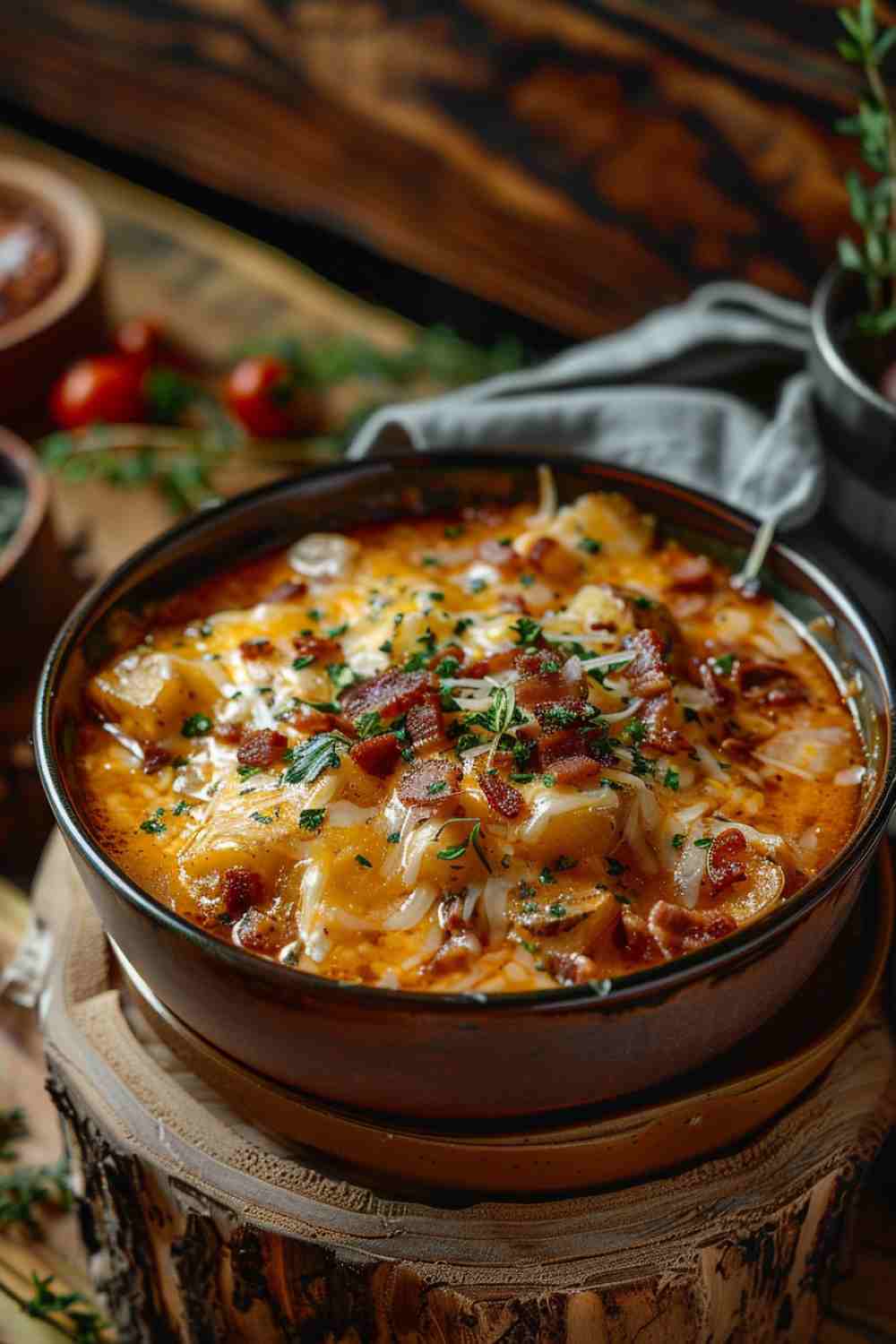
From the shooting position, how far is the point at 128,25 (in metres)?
6.38

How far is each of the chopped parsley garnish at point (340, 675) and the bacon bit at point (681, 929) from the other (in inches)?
31.2

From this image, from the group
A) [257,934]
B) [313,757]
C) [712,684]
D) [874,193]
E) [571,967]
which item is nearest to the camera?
[571,967]

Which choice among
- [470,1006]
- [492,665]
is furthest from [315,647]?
[470,1006]

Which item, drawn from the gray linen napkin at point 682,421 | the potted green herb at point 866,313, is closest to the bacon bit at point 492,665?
the gray linen napkin at point 682,421

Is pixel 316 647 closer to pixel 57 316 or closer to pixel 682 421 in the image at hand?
pixel 682 421

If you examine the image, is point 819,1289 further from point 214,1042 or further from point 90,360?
point 90,360

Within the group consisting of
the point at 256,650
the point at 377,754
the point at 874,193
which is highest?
the point at 874,193

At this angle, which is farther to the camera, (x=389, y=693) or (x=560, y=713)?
(x=389, y=693)

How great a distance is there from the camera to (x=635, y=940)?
7.39 feet

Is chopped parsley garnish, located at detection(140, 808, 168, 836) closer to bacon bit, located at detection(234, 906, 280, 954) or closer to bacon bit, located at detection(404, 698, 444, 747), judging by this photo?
bacon bit, located at detection(234, 906, 280, 954)

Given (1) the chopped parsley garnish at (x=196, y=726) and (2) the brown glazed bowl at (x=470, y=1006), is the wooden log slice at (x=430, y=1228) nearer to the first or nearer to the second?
(2) the brown glazed bowl at (x=470, y=1006)

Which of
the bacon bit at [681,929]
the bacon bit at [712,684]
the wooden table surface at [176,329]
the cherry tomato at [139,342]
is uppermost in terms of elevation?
the bacon bit at [681,929]

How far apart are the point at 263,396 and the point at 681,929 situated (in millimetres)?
3118

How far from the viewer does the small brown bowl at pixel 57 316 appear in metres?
4.98
